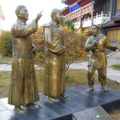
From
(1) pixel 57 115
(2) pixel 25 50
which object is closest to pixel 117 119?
(1) pixel 57 115

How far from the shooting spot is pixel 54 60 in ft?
12.3

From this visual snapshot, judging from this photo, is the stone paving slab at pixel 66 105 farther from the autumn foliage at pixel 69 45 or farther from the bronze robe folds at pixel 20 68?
the autumn foliage at pixel 69 45

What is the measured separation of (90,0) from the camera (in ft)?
75.6

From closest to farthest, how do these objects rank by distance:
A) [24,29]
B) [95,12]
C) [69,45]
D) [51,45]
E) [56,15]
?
[24,29] < [51,45] < [56,15] < [69,45] < [95,12]

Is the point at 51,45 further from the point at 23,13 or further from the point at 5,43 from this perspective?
the point at 5,43

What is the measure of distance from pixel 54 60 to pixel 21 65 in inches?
33.1

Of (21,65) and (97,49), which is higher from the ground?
(97,49)

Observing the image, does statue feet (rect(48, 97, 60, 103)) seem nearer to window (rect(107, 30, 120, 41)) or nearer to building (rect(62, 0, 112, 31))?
window (rect(107, 30, 120, 41))

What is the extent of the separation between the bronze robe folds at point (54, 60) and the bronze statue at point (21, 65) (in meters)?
0.50

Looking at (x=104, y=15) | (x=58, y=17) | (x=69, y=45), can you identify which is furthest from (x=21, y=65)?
(x=104, y=15)

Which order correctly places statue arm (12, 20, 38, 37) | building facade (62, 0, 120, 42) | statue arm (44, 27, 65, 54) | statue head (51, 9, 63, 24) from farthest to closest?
building facade (62, 0, 120, 42)
statue head (51, 9, 63, 24)
statue arm (44, 27, 65, 54)
statue arm (12, 20, 38, 37)

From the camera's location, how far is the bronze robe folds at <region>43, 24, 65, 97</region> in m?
3.62

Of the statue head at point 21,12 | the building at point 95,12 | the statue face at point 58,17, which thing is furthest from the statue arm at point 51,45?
the building at point 95,12

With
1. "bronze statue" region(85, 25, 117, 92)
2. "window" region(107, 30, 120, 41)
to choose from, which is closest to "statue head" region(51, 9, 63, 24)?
"bronze statue" region(85, 25, 117, 92)
